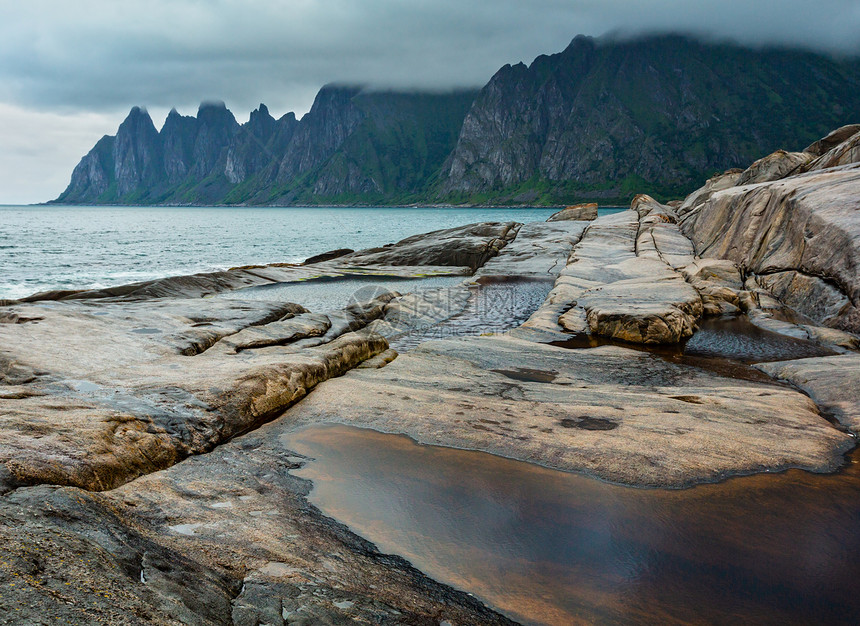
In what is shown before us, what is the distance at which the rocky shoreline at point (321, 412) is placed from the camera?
3.93m

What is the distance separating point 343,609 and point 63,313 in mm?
12385

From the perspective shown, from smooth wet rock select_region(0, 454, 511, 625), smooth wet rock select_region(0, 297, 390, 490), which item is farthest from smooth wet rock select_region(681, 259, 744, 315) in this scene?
smooth wet rock select_region(0, 454, 511, 625)

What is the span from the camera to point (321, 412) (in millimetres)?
9094

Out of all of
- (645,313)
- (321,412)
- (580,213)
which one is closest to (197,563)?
(321,412)

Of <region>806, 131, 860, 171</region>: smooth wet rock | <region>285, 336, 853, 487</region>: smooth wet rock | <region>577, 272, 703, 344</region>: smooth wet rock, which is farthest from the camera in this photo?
<region>806, 131, 860, 171</region>: smooth wet rock

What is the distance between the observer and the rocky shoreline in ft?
12.9

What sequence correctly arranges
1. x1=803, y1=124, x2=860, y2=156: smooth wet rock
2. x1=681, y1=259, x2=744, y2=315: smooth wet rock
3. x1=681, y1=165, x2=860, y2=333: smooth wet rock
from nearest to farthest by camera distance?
x1=681, y1=165, x2=860, y2=333: smooth wet rock, x1=681, y1=259, x2=744, y2=315: smooth wet rock, x1=803, y1=124, x2=860, y2=156: smooth wet rock

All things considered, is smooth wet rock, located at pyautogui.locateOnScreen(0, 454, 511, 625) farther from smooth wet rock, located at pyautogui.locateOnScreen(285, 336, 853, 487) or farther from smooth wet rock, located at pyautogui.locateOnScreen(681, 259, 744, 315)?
smooth wet rock, located at pyautogui.locateOnScreen(681, 259, 744, 315)

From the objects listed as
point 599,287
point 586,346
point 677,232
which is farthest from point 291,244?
point 586,346

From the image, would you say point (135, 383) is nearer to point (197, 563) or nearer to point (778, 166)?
point (197, 563)

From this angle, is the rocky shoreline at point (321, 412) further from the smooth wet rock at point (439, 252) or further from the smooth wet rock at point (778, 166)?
the smooth wet rock at point (439, 252)

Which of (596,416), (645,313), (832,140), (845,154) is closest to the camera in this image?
(596,416)

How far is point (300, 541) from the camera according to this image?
5.12 m

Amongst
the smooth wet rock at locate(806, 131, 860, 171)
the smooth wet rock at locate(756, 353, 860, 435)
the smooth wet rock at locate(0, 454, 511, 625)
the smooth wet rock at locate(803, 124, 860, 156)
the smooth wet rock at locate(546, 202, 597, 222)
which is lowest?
the smooth wet rock at locate(756, 353, 860, 435)
